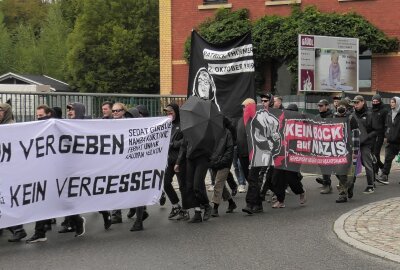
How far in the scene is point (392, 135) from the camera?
1377 cm

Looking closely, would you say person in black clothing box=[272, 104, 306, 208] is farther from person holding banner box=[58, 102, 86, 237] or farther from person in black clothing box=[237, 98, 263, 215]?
person holding banner box=[58, 102, 86, 237]

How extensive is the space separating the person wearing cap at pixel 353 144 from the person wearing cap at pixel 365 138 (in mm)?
370

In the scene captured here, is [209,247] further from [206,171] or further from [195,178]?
[206,171]

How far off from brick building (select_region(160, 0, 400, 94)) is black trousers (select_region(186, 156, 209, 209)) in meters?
19.0

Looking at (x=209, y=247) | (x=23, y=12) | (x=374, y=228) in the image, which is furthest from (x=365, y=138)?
(x=23, y=12)

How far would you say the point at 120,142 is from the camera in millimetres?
9086

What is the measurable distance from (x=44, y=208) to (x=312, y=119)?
5.46 meters

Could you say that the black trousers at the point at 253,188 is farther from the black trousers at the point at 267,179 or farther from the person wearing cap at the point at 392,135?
the person wearing cap at the point at 392,135

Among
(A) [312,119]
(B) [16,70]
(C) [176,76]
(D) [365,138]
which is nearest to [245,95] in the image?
(A) [312,119]

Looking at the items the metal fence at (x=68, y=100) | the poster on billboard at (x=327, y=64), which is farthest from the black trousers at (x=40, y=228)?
the poster on billboard at (x=327, y=64)

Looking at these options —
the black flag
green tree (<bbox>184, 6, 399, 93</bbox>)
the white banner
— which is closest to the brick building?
green tree (<bbox>184, 6, 399, 93</bbox>)

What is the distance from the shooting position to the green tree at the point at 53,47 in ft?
207

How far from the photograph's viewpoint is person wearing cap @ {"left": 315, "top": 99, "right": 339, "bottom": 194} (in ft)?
39.6

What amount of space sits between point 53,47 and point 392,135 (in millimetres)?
53543
